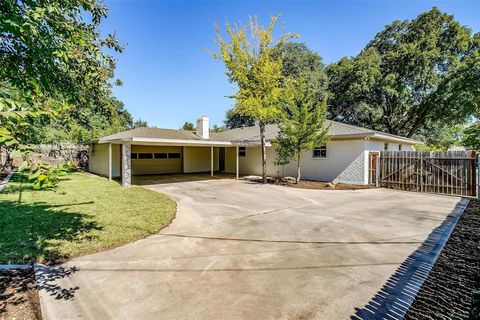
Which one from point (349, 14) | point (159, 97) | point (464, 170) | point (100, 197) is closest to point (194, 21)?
point (349, 14)

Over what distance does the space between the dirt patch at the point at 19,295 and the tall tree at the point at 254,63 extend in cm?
1184

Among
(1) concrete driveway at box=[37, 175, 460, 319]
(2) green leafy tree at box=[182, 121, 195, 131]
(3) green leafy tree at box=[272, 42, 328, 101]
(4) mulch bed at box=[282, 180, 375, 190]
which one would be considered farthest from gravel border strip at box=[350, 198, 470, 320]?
(2) green leafy tree at box=[182, 121, 195, 131]

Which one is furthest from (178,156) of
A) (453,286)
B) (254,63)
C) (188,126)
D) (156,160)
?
(188,126)

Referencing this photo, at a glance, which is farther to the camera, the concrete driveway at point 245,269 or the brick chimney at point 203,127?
the brick chimney at point 203,127

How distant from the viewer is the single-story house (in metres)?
13.4

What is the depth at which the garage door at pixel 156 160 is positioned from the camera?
18.8 meters

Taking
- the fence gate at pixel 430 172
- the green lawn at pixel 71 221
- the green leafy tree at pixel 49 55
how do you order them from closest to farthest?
1. the green leafy tree at pixel 49 55
2. the green lawn at pixel 71 221
3. the fence gate at pixel 430 172

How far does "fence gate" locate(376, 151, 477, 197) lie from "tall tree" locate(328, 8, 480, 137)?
36.3 feet

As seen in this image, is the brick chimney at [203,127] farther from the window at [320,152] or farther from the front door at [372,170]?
the front door at [372,170]

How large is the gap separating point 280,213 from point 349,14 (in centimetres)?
1199

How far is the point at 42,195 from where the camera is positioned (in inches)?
391

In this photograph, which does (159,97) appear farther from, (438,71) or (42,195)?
(438,71)

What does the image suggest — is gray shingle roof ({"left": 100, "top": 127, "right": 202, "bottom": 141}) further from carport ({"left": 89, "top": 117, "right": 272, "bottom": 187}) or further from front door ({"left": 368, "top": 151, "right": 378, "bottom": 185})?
front door ({"left": 368, "top": 151, "right": 378, "bottom": 185})

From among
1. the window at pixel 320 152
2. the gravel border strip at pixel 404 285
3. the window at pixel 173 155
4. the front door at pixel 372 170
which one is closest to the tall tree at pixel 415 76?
the front door at pixel 372 170
